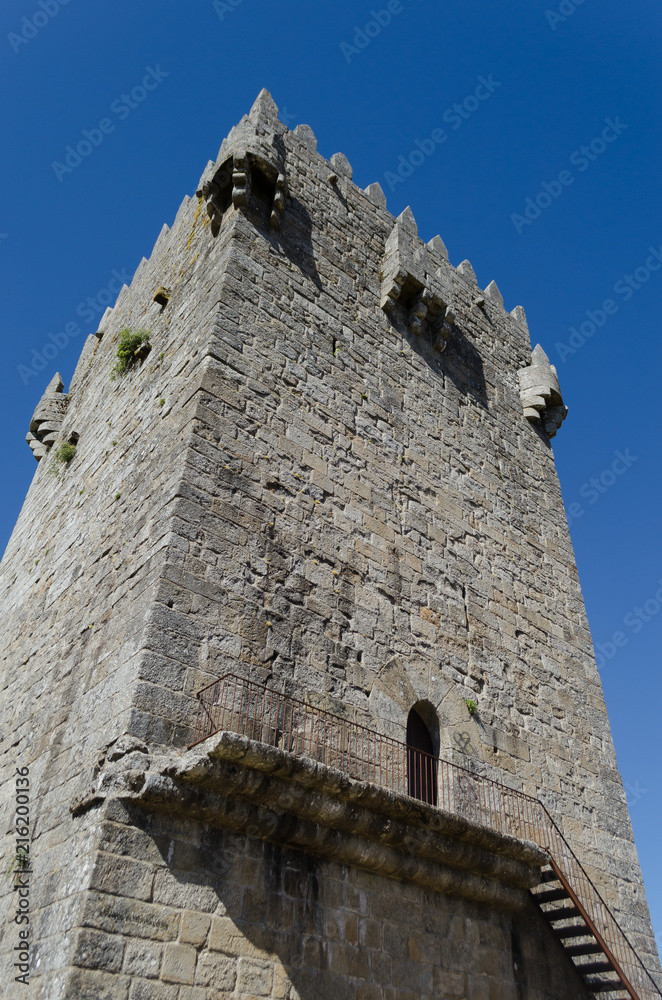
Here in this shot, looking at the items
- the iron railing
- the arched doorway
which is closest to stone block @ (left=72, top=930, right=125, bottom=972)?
the iron railing

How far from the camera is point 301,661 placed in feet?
20.5

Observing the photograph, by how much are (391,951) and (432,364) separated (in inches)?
260

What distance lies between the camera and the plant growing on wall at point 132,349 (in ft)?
30.2

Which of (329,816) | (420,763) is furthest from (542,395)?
(329,816)

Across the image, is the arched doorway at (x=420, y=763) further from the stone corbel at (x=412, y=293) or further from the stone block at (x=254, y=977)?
the stone corbel at (x=412, y=293)

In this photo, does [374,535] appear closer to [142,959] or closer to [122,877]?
[122,877]

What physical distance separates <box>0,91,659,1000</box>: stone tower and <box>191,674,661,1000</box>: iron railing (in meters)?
0.03

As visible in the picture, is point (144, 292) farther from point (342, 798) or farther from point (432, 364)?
point (342, 798)

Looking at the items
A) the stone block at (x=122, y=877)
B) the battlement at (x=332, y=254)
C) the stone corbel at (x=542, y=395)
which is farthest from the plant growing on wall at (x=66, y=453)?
the stone block at (x=122, y=877)

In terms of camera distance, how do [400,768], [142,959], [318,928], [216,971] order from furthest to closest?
[400,768]
[318,928]
[216,971]
[142,959]

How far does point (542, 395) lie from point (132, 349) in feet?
19.1

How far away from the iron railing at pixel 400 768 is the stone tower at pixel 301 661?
3 cm

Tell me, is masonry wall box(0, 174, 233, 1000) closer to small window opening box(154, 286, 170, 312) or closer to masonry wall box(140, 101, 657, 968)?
small window opening box(154, 286, 170, 312)

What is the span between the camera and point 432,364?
1002cm
